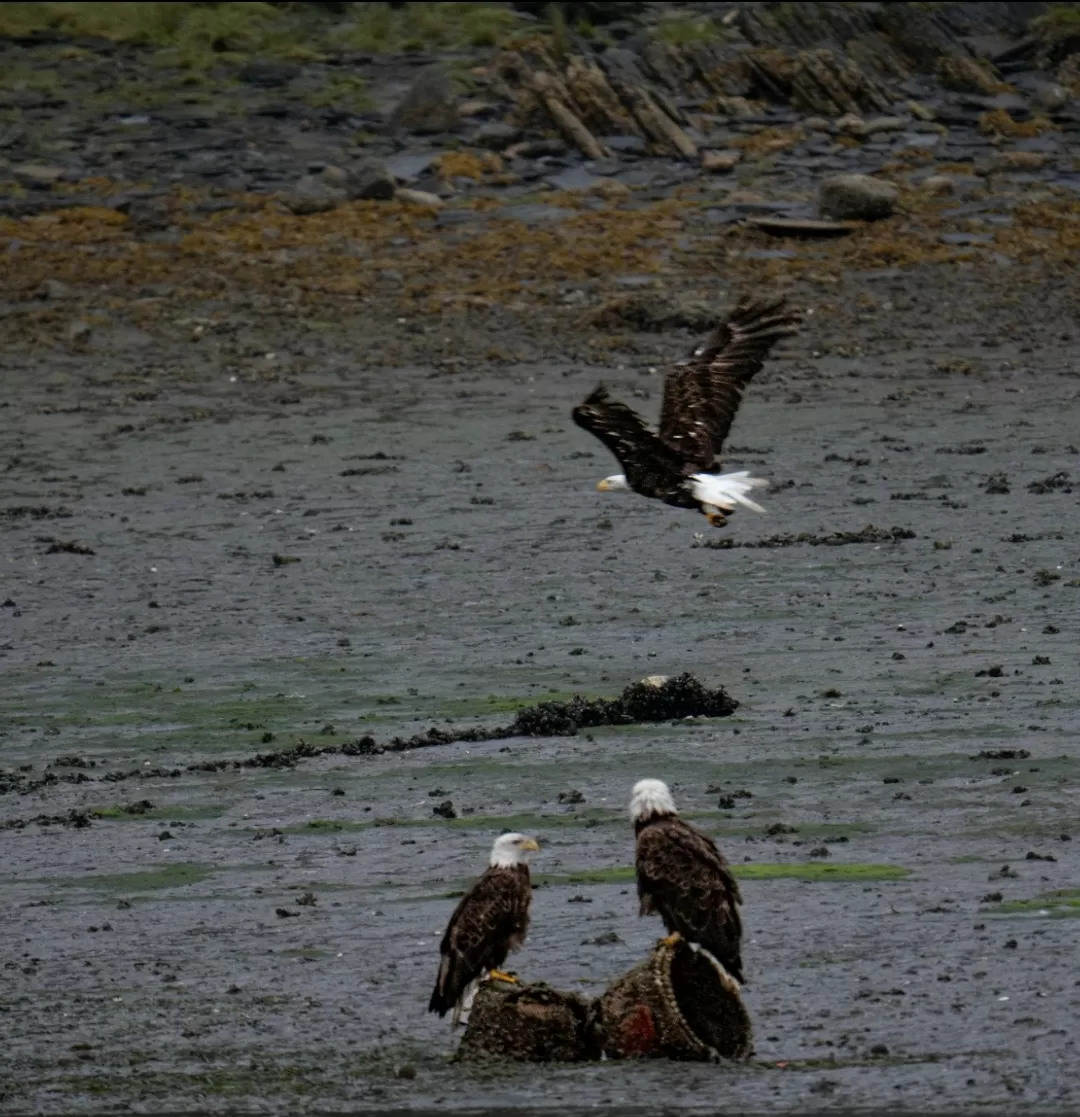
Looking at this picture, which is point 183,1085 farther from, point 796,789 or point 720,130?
point 720,130

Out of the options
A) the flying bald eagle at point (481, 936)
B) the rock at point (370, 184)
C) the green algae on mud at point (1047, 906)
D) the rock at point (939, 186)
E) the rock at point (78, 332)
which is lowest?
the rock at point (370, 184)

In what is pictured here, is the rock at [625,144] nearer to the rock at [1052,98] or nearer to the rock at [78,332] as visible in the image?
the rock at [1052,98]

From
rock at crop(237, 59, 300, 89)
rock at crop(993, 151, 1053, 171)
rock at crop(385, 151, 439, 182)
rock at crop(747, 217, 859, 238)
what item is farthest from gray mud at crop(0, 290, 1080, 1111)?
rock at crop(237, 59, 300, 89)

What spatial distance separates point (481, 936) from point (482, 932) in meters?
0.01

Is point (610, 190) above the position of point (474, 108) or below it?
above

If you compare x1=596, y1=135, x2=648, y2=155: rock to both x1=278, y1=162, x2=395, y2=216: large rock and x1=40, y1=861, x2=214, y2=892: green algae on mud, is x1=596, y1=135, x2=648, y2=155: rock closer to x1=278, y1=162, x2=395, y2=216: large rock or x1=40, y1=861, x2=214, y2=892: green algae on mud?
x1=278, y1=162, x2=395, y2=216: large rock

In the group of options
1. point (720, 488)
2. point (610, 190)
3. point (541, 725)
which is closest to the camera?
point (541, 725)

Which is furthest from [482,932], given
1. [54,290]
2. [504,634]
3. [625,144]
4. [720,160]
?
Result: [625,144]

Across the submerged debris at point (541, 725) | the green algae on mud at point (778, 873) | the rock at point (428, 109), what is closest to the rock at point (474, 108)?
the rock at point (428, 109)

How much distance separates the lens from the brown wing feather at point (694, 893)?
8070 mm

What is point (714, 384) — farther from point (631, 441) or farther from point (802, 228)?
Result: point (802, 228)

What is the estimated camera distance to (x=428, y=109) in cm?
2836

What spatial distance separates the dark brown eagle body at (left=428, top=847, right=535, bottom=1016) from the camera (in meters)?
8.21

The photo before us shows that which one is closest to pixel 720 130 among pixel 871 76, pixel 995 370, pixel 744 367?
pixel 871 76
